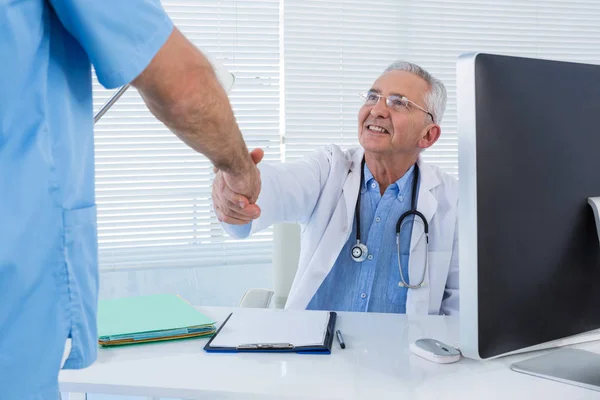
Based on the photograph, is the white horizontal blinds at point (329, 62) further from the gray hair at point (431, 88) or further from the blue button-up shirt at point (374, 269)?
the blue button-up shirt at point (374, 269)

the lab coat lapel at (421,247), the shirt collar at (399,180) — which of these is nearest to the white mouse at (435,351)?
the lab coat lapel at (421,247)

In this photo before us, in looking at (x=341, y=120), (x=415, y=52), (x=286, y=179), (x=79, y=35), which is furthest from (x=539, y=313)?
(x=415, y=52)

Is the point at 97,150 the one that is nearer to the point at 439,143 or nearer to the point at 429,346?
the point at 439,143

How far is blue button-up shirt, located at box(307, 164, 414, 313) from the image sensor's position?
1.95 metres

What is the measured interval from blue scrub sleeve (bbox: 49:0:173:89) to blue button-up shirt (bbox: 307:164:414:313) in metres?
1.25

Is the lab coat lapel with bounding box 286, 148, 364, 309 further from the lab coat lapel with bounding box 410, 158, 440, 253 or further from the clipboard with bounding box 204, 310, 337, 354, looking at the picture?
the clipboard with bounding box 204, 310, 337, 354

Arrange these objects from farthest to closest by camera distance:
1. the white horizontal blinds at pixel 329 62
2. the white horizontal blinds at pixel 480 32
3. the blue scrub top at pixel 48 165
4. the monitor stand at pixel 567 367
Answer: the white horizontal blinds at pixel 480 32 < the white horizontal blinds at pixel 329 62 < the monitor stand at pixel 567 367 < the blue scrub top at pixel 48 165

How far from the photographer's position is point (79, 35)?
78 centimetres

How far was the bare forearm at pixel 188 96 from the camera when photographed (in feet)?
2.78

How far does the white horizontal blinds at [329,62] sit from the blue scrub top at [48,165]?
2423 millimetres

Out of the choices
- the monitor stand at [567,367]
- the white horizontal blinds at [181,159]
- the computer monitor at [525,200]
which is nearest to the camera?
the computer monitor at [525,200]

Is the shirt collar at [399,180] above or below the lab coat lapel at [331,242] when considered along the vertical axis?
above

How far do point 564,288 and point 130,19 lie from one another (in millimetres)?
759

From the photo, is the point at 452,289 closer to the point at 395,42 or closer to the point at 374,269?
the point at 374,269
